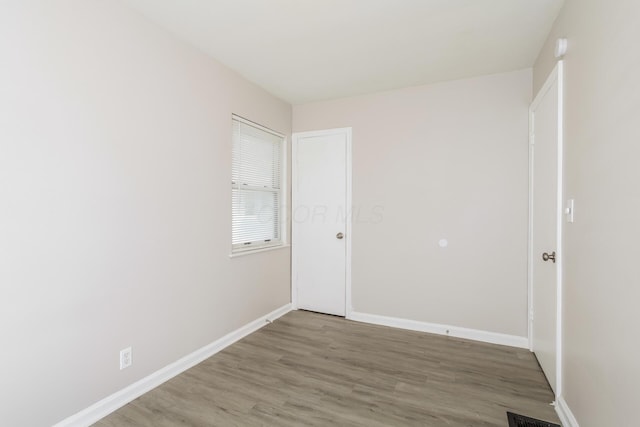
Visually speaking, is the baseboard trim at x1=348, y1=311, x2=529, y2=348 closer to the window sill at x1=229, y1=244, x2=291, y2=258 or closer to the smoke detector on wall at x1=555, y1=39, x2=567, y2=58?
the window sill at x1=229, y1=244, x2=291, y2=258

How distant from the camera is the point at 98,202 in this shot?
1938mm

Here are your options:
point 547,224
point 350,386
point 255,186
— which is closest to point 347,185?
point 255,186

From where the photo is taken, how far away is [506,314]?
3076 millimetres

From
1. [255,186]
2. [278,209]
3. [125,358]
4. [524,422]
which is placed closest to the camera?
[524,422]

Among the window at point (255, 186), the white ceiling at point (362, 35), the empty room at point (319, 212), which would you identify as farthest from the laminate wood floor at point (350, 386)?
the white ceiling at point (362, 35)

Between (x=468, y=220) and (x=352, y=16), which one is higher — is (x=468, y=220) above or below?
below

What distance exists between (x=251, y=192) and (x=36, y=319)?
6.95 feet

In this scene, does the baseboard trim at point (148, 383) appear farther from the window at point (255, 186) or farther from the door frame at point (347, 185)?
the door frame at point (347, 185)

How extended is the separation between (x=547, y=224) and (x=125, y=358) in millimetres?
3180

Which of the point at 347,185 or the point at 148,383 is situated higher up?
the point at 347,185

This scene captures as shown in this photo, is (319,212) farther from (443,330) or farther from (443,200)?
(443,330)

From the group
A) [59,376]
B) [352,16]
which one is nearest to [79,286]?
[59,376]

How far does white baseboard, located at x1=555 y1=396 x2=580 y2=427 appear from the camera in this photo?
1.82 metres

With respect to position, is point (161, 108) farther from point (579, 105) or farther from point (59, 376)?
point (579, 105)
